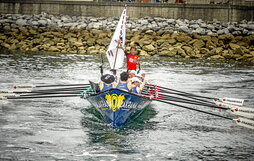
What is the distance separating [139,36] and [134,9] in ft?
11.8

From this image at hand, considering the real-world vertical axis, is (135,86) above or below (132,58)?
below

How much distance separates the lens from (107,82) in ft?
50.8

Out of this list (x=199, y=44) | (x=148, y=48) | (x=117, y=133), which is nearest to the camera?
(x=117, y=133)

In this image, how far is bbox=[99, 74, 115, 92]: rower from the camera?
15.5m

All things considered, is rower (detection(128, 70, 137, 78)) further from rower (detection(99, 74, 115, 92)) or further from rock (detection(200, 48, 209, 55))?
rock (detection(200, 48, 209, 55))

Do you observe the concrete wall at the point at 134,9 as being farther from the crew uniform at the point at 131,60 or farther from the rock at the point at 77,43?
the crew uniform at the point at 131,60

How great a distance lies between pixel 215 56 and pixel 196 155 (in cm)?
2403

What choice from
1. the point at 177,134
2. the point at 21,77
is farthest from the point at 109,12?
the point at 177,134

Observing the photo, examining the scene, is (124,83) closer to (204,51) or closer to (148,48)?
(148,48)

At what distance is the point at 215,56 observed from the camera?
36.8 metres

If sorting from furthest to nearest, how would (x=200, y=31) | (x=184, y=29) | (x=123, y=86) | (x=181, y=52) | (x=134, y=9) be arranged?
(x=134, y=9)
(x=184, y=29)
(x=200, y=31)
(x=181, y=52)
(x=123, y=86)

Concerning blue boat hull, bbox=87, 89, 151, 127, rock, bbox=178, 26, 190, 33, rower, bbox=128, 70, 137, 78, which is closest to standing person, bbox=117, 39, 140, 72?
rower, bbox=128, 70, 137, 78

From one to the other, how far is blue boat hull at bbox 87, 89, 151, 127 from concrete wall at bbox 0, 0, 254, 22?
2740cm

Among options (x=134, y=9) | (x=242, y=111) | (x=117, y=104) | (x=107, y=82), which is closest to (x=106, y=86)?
(x=107, y=82)
